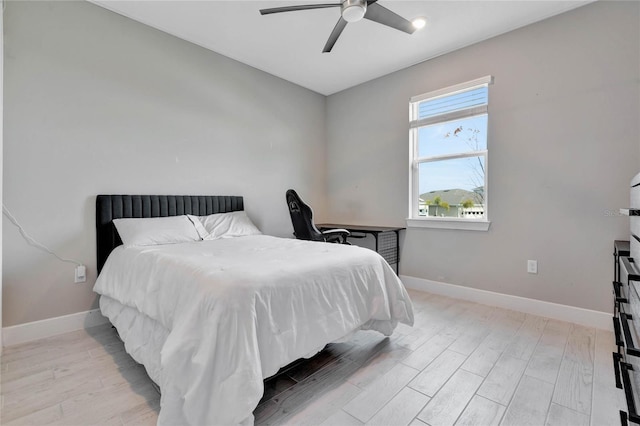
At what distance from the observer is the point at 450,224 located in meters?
3.25

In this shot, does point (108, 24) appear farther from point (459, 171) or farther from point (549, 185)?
point (549, 185)

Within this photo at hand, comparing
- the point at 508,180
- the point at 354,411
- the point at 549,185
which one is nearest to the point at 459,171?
the point at 508,180

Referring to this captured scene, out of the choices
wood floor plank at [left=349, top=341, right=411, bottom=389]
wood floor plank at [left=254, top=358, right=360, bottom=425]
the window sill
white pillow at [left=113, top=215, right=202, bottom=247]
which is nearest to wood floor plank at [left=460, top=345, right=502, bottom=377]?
wood floor plank at [left=349, top=341, right=411, bottom=389]

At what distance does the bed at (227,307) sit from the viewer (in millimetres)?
1223

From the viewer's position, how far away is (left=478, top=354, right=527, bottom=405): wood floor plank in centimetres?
157

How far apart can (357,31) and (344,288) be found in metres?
2.52

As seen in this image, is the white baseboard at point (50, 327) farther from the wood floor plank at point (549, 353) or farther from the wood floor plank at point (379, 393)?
the wood floor plank at point (549, 353)

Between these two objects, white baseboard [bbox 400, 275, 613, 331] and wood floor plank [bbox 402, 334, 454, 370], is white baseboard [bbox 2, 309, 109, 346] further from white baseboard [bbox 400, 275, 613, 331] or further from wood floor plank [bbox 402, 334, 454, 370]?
white baseboard [bbox 400, 275, 613, 331]

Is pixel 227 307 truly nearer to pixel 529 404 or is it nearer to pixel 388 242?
pixel 529 404

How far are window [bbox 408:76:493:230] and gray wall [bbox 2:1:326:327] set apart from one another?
6.90 feet

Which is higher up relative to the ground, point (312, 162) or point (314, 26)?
point (314, 26)

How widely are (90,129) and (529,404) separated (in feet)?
11.9

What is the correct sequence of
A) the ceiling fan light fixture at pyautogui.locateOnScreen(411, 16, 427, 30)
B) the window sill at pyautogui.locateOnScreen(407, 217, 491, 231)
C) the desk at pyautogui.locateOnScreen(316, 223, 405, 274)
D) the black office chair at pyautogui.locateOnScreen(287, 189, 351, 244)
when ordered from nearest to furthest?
1. the ceiling fan light fixture at pyautogui.locateOnScreen(411, 16, 427, 30)
2. the black office chair at pyautogui.locateOnScreen(287, 189, 351, 244)
3. the window sill at pyautogui.locateOnScreen(407, 217, 491, 231)
4. the desk at pyautogui.locateOnScreen(316, 223, 405, 274)

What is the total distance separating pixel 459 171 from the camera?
3.29 m
